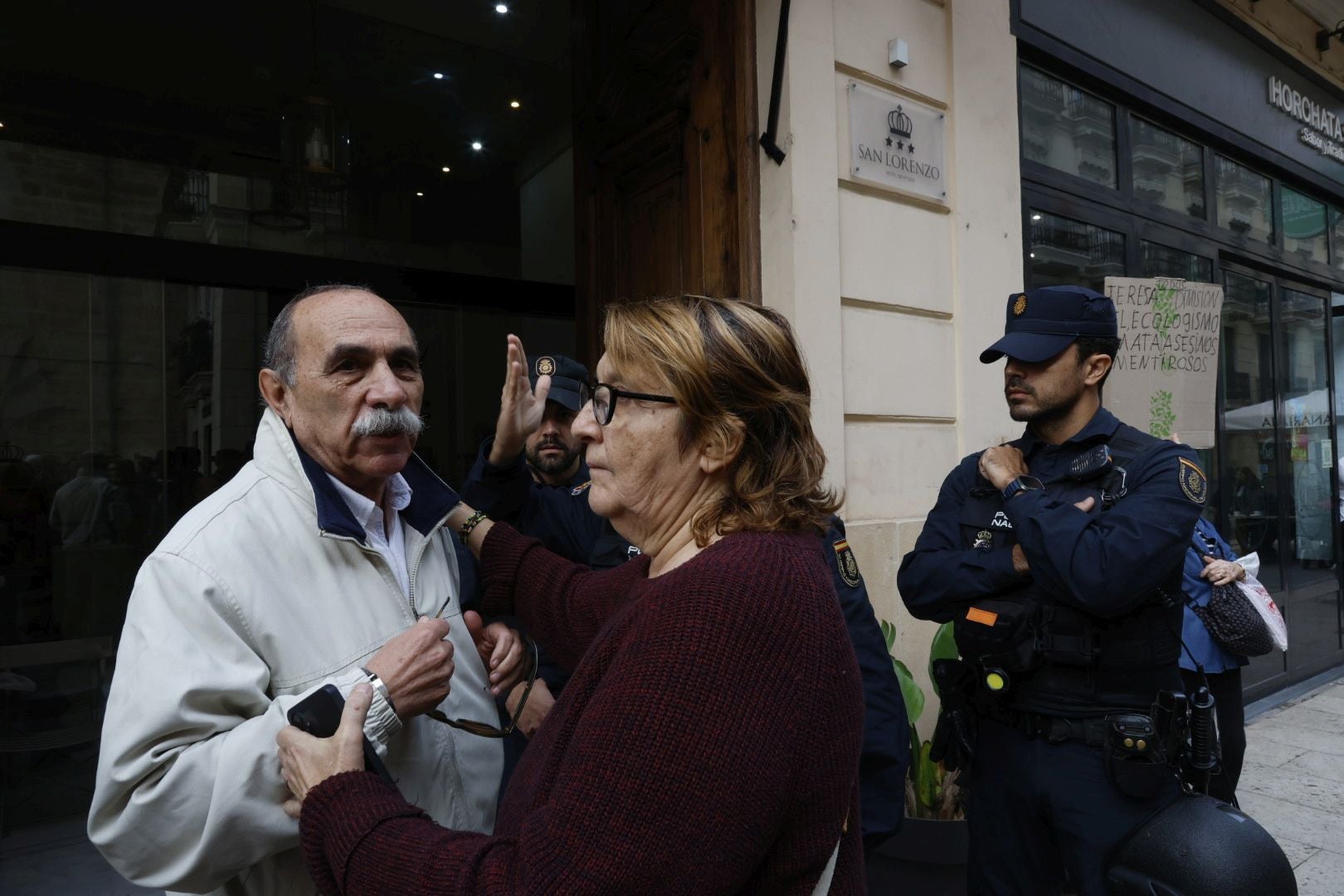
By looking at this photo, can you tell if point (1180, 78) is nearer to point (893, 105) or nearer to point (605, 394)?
point (893, 105)

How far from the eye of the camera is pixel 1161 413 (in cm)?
415

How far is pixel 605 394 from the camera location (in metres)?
1.28

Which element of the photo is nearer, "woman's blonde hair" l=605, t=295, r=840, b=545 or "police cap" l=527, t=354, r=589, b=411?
"woman's blonde hair" l=605, t=295, r=840, b=545

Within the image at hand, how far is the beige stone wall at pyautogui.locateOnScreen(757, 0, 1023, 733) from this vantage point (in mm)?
3453

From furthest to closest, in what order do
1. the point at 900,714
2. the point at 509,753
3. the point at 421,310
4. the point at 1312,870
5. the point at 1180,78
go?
the point at 421,310 < the point at 1180,78 < the point at 1312,870 < the point at 509,753 < the point at 900,714

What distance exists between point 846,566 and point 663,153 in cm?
254

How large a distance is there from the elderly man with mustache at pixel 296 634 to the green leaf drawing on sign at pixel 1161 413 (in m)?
3.68

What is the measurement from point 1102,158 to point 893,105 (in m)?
2.04

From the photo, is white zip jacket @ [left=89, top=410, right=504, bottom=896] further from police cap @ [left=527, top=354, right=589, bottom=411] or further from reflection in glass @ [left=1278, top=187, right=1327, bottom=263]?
reflection in glass @ [left=1278, top=187, right=1327, bottom=263]

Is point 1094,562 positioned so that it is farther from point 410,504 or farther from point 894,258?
point 894,258

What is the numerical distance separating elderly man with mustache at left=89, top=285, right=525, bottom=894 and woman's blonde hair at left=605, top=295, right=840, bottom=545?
607 mm

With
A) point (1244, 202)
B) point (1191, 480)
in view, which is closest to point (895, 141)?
point (1191, 480)

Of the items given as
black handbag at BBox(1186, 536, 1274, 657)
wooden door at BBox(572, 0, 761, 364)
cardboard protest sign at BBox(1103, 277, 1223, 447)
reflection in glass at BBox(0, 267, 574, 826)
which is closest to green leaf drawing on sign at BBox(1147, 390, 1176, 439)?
cardboard protest sign at BBox(1103, 277, 1223, 447)

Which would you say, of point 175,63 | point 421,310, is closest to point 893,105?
point 421,310
